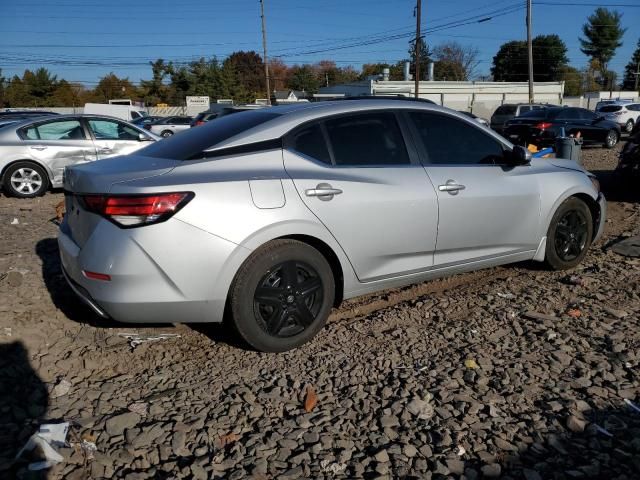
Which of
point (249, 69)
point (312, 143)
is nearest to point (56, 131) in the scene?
point (312, 143)

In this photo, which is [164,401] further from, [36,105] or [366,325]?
[36,105]

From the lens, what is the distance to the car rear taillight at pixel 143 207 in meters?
3.06

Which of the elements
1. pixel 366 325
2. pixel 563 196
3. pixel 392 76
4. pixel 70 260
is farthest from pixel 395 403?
pixel 392 76

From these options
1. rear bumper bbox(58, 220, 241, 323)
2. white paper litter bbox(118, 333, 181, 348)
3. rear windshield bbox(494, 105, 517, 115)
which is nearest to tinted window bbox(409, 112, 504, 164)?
rear bumper bbox(58, 220, 241, 323)

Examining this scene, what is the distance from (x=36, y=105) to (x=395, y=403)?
246ft

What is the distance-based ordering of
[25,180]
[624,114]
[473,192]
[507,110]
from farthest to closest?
[624,114], [507,110], [25,180], [473,192]

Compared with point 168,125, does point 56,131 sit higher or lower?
lower

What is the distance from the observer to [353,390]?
315cm

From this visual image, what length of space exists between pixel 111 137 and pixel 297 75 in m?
84.2

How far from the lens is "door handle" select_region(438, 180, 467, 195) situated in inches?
161

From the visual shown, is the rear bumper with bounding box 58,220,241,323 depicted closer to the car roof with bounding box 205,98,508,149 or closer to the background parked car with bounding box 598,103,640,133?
the car roof with bounding box 205,98,508,149

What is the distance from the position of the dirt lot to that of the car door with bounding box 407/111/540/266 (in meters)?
0.47

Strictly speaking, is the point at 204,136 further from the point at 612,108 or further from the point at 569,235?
the point at 612,108

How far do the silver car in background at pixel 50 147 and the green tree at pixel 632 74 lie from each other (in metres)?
101
